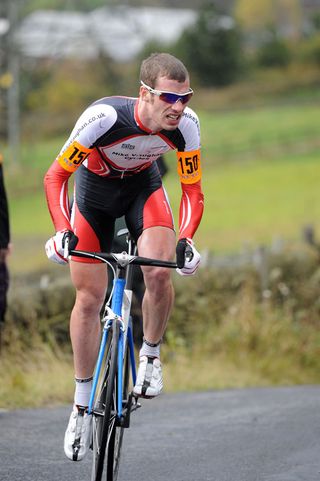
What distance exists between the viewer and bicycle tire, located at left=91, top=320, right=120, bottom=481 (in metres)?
6.39

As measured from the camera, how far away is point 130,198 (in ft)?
24.3

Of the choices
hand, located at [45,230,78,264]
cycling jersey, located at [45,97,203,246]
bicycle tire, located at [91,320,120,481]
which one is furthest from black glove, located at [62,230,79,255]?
bicycle tire, located at [91,320,120,481]

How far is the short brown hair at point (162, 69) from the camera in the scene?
6.77 meters

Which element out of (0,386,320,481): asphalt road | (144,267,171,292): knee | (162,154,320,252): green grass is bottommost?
(162,154,320,252): green grass

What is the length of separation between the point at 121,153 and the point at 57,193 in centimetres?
46

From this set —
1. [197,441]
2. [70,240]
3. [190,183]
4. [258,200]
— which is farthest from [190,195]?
[258,200]

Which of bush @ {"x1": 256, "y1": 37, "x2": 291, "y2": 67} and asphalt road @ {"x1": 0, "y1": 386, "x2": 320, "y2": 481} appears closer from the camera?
asphalt road @ {"x1": 0, "y1": 386, "x2": 320, "y2": 481}

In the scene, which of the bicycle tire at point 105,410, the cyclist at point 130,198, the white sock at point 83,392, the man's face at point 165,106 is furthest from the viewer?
the white sock at point 83,392

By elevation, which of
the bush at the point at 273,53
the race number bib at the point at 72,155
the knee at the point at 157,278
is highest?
the race number bib at the point at 72,155

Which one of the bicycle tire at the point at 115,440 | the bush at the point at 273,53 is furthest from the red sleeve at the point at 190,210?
the bush at the point at 273,53

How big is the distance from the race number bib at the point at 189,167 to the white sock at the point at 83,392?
1.30 m

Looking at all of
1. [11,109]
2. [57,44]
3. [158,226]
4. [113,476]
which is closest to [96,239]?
[158,226]

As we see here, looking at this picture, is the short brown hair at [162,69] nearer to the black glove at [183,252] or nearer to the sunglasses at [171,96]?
the sunglasses at [171,96]

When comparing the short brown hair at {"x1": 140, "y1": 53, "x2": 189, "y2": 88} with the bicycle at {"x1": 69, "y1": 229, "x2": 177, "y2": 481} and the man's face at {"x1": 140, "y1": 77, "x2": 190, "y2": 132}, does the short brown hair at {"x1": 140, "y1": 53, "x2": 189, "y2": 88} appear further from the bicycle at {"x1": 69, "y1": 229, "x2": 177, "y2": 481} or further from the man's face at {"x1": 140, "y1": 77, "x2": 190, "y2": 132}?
the bicycle at {"x1": 69, "y1": 229, "x2": 177, "y2": 481}
